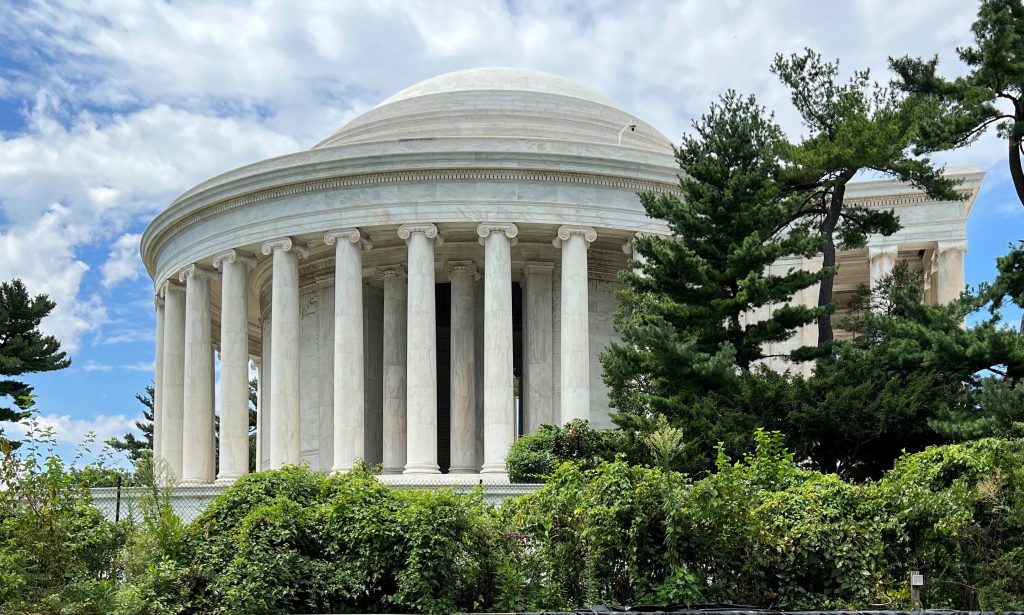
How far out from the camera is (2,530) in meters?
25.1

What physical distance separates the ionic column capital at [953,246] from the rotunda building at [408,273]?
14.1m

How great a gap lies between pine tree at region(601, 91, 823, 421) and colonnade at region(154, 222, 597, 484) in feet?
30.0

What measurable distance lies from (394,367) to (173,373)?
11.8 metres

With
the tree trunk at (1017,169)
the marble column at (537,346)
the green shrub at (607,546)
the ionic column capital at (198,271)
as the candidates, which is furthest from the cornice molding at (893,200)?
the green shrub at (607,546)

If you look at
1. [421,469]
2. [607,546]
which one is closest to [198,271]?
[421,469]

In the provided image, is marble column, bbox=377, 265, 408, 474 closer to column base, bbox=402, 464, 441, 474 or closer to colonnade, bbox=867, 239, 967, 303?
column base, bbox=402, 464, 441, 474

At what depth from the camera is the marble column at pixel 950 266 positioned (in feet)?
191

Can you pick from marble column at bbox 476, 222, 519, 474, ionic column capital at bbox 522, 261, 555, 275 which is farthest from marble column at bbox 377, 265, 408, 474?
marble column at bbox 476, 222, 519, 474

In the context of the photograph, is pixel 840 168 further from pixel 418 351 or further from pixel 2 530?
pixel 2 530

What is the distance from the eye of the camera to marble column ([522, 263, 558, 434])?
2292 inches

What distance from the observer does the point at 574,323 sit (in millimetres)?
52875

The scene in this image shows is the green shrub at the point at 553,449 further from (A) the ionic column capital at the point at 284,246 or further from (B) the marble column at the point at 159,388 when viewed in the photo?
(B) the marble column at the point at 159,388

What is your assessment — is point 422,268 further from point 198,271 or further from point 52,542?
A: point 52,542

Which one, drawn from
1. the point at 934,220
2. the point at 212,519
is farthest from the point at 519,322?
the point at 212,519
